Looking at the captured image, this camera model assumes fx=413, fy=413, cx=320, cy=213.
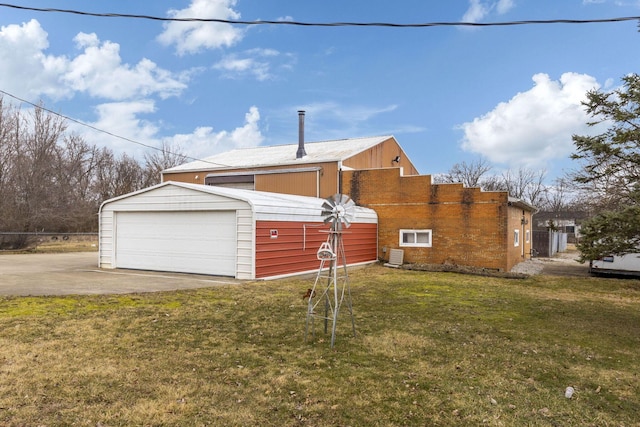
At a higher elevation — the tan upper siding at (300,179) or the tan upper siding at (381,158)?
the tan upper siding at (381,158)

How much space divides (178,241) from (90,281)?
10.3ft

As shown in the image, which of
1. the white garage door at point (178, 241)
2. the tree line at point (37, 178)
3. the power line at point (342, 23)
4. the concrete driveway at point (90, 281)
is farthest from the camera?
the tree line at point (37, 178)

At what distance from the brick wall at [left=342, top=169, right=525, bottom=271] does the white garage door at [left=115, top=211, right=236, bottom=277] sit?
8698 millimetres

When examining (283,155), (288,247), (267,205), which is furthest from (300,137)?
(267,205)

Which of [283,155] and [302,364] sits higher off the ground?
[283,155]

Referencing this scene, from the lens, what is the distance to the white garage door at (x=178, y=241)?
13570 millimetres

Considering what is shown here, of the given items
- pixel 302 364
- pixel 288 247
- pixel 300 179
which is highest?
pixel 300 179

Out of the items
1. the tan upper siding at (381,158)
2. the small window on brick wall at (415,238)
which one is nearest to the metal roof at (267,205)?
the small window on brick wall at (415,238)

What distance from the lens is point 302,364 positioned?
523 centimetres

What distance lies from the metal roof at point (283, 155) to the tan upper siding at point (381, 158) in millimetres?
262

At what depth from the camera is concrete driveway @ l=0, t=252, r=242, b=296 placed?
10.4 meters

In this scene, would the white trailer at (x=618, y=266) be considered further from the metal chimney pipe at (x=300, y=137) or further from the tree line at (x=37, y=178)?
the tree line at (x=37, y=178)

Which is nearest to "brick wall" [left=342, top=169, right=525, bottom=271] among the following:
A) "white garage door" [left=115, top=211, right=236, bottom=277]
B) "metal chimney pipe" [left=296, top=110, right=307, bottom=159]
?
"metal chimney pipe" [left=296, top=110, right=307, bottom=159]

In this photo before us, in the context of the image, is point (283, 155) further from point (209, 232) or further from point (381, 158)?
point (209, 232)
